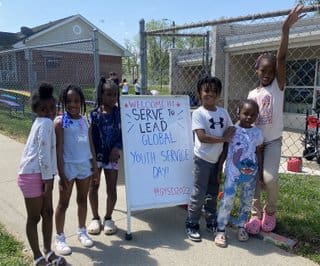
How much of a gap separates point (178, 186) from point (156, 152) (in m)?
0.43

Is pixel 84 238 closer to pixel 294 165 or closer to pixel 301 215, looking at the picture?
pixel 301 215

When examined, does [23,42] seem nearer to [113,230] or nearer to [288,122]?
[288,122]

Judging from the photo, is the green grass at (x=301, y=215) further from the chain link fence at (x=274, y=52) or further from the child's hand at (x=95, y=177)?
the chain link fence at (x=274, y=52)

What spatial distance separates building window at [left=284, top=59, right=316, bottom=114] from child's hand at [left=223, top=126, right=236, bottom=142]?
10146 millimetres

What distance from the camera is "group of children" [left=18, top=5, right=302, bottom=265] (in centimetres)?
315

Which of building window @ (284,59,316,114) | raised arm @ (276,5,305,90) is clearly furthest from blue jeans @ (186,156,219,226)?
building window @ (284,59,316,114)

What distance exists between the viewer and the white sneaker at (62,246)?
336 cm

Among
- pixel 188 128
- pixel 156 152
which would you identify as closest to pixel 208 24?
pixel 188 128

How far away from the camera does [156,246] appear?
141 inches

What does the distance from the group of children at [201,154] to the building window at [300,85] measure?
10023 mm

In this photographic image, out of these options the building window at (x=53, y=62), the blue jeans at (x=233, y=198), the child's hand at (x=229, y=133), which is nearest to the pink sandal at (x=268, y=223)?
the blue jeans at (x=233, y=198)

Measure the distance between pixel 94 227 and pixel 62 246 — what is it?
47cm

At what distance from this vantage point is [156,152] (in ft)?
12.8

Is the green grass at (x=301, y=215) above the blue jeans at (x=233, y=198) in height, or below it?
below
